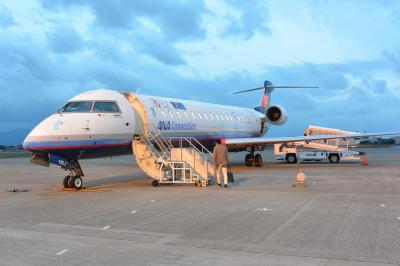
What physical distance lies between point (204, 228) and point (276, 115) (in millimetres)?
22236

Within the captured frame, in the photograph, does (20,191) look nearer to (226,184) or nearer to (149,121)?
(149,121)

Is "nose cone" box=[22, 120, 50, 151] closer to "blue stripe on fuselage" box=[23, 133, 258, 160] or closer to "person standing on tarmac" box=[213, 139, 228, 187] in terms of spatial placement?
"blue stripe on fuselage" box=[23, 133, 258, 160]

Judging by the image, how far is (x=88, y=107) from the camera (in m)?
14.5

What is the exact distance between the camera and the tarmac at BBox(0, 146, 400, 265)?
570 centimetres

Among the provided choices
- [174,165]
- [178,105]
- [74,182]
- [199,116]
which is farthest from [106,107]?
[199,116]

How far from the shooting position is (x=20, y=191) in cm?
1427

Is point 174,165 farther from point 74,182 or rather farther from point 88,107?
point 88,107

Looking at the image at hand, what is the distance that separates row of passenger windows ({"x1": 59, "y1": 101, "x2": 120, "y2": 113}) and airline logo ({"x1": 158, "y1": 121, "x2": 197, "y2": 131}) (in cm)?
297

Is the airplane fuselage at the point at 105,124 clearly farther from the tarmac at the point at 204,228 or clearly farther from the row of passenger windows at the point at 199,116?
the tarmac at the point at 204,228

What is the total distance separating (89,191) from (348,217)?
27.5 feet

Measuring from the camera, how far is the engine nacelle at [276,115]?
93.5 ft

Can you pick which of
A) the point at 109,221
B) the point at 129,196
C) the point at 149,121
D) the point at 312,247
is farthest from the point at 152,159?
the point at 312,247

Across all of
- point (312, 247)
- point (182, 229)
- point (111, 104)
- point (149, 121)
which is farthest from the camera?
point (149, 121)

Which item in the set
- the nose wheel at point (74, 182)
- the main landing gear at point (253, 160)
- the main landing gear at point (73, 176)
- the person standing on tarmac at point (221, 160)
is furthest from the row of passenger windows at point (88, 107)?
the main landing gear at point (253, 160)
